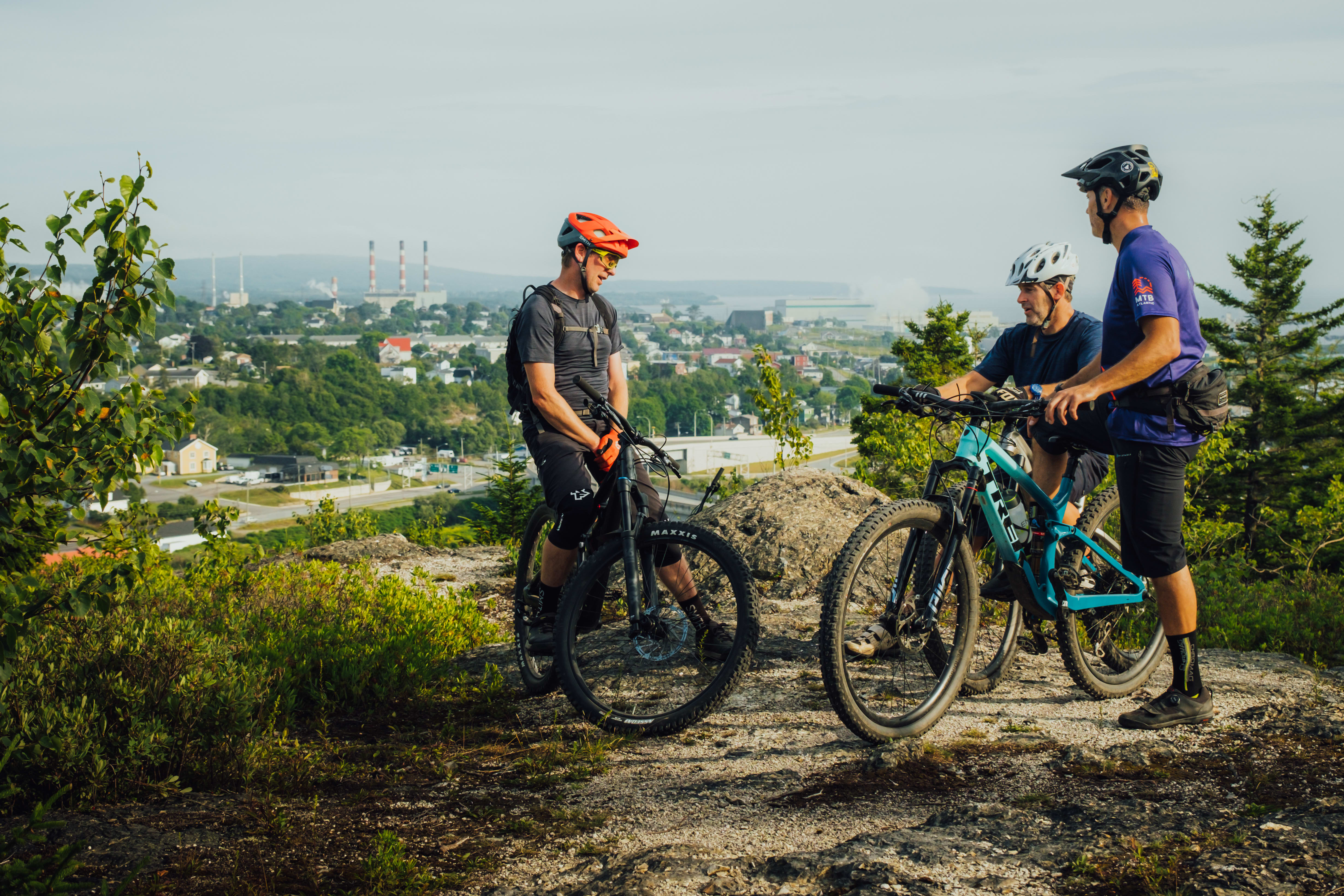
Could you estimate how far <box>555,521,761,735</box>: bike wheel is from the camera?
13.9 feet

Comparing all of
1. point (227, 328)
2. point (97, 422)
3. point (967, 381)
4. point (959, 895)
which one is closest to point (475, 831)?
point (959, 895)

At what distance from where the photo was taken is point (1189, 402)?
13.5ft

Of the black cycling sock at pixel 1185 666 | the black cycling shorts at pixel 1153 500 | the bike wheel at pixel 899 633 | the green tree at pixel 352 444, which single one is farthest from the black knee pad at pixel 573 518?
the green tree at pixel 352 444

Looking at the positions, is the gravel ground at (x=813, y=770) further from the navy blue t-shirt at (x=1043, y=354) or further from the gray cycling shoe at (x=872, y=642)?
the navy blue t-shirt at (x=1043, y=354)

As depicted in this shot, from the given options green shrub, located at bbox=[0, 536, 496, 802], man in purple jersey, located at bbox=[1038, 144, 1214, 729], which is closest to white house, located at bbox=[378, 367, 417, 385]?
green shrub, located at bbox=[0, 536, 496, 802]

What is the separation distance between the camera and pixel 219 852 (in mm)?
3078

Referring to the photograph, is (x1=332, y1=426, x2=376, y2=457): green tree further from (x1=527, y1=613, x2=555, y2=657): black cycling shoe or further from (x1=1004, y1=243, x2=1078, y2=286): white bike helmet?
(x1=1004, y1=243, x2=1078, y2=286): white bike helmet

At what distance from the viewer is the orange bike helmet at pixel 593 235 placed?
4750 mm

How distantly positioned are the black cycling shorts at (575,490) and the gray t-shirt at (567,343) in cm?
22

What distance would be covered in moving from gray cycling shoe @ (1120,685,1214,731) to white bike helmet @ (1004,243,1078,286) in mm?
2053

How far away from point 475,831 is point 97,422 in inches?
75.2

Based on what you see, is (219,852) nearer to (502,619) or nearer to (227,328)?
(502,619)

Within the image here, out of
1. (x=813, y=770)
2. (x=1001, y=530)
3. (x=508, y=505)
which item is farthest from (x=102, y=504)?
(x=508, y=505)

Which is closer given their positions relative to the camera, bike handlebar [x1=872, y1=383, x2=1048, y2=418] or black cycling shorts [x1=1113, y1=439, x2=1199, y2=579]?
black cycling shorts [x1=1113, y1=439, x2=1199, y2=579]
